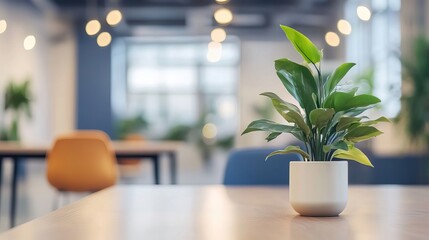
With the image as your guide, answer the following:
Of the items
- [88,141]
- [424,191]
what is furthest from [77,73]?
[424,191]

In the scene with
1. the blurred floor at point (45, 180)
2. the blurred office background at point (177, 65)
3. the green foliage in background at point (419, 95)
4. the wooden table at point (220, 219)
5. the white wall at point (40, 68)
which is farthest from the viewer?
the white wall at point (40, 68)

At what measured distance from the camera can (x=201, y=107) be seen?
15117 millimetres

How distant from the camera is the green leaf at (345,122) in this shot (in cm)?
136

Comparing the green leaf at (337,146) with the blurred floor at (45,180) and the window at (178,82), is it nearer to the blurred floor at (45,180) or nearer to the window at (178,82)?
the blurred floor at (45,180)

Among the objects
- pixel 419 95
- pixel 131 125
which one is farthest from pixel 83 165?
pixel 131 125

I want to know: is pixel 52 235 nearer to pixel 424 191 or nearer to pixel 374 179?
pixel 424 191

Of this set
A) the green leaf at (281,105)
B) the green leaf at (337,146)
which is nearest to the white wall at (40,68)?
the green leaf at (281,105)

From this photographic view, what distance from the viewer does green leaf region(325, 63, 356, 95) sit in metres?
1.42

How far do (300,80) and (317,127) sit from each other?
0.11 metres

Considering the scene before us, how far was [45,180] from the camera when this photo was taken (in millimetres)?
11156

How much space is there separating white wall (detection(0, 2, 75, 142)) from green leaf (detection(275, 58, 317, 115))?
872 centimetres

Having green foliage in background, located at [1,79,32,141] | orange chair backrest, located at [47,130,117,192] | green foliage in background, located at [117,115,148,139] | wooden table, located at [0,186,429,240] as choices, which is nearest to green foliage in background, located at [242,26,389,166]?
wooden table, located at [0,186,429,240]

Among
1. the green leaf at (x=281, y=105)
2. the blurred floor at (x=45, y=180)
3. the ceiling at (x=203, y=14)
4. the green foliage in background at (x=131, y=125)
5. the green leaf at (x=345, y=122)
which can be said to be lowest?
the blurred floor at (x=45, y=180)

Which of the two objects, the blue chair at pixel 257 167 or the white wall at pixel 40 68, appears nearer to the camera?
the blue chair at pixel 257 167
